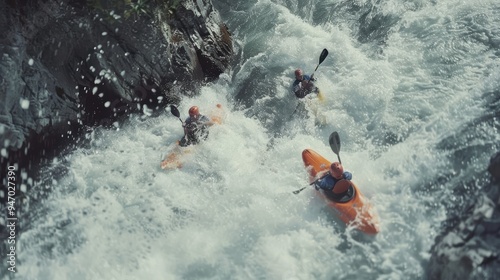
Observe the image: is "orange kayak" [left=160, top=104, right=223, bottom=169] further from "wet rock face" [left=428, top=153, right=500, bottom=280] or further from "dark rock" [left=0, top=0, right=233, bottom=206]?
"wet rock face" [left=428, top=153, right=500, bottom=280]

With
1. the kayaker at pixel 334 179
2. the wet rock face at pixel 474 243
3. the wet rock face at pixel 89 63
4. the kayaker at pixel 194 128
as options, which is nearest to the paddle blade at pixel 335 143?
the kayaker at pixel 334 179

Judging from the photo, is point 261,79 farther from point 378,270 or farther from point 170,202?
point 378,270

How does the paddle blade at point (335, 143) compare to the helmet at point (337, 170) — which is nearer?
the helmet at point (337, 170)

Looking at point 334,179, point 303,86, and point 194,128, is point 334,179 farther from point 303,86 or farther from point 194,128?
point 194,128

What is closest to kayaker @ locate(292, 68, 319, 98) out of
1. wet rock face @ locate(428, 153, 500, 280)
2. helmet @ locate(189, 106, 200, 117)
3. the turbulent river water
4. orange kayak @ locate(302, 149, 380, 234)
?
the turbulent river water

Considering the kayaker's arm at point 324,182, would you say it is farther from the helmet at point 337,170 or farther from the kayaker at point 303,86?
the kayaker at point 303,86

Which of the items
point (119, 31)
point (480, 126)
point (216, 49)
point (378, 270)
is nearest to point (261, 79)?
point (216, 49)
